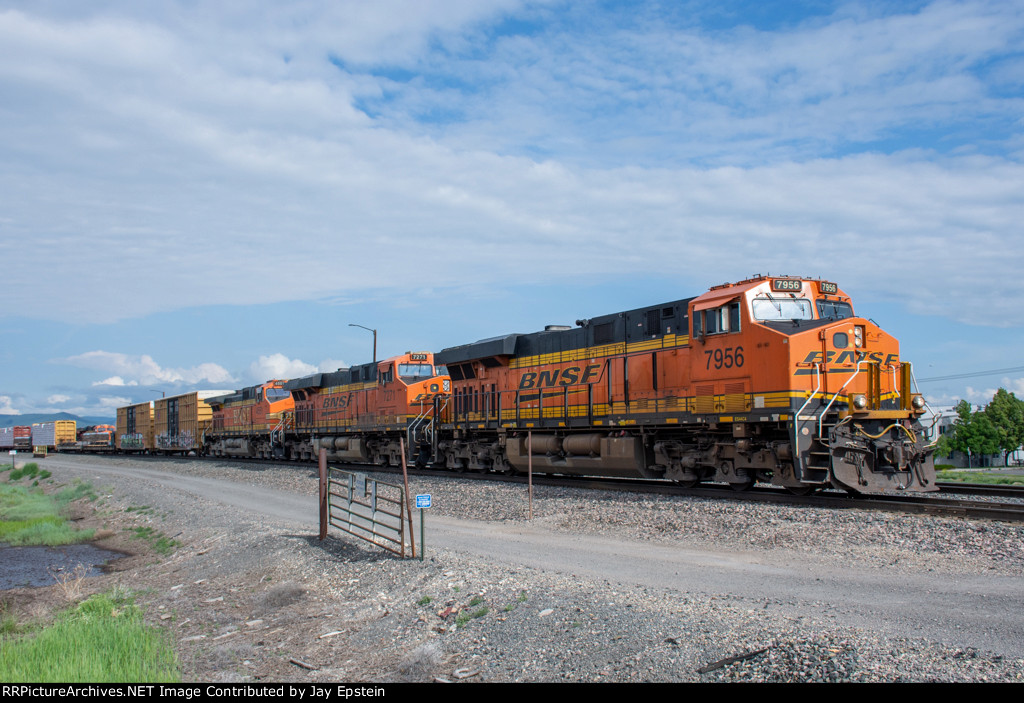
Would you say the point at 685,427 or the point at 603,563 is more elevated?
Result: the point at 685,427

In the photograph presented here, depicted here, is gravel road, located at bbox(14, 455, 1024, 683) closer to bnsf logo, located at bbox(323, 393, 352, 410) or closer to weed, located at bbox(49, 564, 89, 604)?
weed, located at bbox(49, 564, 89, 604)

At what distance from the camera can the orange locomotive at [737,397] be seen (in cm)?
1362

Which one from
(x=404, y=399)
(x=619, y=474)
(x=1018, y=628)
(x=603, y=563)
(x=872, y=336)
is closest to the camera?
(x=1018, y=628)

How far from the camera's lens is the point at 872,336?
14.5m

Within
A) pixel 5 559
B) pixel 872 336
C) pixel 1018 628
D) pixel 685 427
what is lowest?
pixel 5 559

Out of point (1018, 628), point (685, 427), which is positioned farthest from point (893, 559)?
point (685, 427)

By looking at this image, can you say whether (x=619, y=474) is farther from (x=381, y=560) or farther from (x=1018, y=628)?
(x=1018, y=628)

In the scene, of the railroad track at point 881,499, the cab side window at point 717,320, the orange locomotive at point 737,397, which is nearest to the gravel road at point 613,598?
the railroad track at point 881,499

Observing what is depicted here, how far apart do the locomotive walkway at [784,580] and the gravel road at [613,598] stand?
34 mm

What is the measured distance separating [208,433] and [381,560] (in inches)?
1572

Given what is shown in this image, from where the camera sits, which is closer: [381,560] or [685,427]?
[381,560]

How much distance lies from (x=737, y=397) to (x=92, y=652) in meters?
11.2

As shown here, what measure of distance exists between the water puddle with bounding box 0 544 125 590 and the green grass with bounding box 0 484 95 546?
0.65 meters

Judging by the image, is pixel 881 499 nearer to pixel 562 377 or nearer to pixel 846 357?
pixel 846 357
